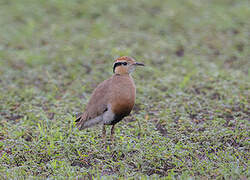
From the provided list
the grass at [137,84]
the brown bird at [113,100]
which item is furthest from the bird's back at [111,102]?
the grass at [137,84]

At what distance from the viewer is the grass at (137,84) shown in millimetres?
4816

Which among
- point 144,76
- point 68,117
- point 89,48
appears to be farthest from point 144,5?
point 68,117

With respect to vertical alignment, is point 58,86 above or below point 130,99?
below

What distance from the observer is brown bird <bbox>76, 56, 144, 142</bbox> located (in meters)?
5.00

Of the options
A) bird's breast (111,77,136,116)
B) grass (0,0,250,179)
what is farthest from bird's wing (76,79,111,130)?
grass (0,0,250,179)

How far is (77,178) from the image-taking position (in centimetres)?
443

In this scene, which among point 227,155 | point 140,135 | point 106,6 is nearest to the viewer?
point 227,155

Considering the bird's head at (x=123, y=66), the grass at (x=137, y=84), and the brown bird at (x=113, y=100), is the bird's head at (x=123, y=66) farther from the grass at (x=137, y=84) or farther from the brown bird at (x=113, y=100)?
the grass at (x=137, y=84)

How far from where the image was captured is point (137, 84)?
23.9 feet

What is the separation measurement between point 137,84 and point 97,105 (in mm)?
2163

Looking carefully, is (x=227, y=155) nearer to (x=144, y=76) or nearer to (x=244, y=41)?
(x=144, y=76)

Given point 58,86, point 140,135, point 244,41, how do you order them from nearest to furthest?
point 140,135 < point 58,86 < point 244,41

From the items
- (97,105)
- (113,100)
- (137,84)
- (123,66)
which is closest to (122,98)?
(113,100)

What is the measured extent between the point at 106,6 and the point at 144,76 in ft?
11.0
